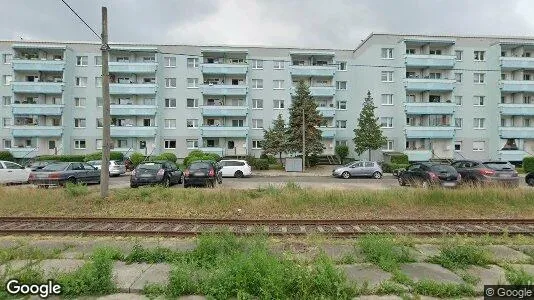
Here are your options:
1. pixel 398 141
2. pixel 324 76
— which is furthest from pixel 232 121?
pixel 398 141

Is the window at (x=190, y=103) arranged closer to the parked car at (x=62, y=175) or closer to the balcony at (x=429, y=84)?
the parked car at (x=62, y=175)

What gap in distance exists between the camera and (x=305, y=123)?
33.7 metres

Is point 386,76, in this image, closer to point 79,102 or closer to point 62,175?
point 62,175

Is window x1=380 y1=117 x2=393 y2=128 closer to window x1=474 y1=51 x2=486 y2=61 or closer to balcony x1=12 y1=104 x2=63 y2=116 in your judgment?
window x1=474 y1=51 x2=486 y2=61

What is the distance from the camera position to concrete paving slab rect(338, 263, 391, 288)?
4.44 metres

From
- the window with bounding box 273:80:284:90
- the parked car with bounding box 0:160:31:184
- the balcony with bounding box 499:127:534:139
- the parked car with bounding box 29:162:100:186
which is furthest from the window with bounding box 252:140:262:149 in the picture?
the balcony with bounding box 499:127:534:139

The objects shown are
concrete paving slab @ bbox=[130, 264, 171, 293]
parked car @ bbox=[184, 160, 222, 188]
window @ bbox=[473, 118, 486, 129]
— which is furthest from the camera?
window @ bbox=[473, 118, 486, 129]

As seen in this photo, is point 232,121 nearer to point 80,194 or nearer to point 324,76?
point 324,76

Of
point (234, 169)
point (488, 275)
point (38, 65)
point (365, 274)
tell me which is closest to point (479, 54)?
point (234, 169)

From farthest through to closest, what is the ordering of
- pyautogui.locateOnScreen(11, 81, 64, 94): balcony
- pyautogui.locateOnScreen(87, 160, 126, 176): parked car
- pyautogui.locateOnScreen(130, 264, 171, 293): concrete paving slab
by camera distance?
pyautogui.locateOnScreen(11, 81, 64, 94): balcony
pyautogui.locateOnScreen(87, 160, 126, 176): parked car
pyautogui.locateOnScreen(130, 264, 171, 293): concrete paving slab

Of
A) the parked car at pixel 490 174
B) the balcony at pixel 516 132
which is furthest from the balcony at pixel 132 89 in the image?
the balcony at pixel 516 132

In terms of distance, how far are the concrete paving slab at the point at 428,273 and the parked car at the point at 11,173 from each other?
21.8m

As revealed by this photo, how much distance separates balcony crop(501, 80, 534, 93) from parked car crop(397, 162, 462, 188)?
33503 mm

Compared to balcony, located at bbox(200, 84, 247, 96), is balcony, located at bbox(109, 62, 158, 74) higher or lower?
higher
